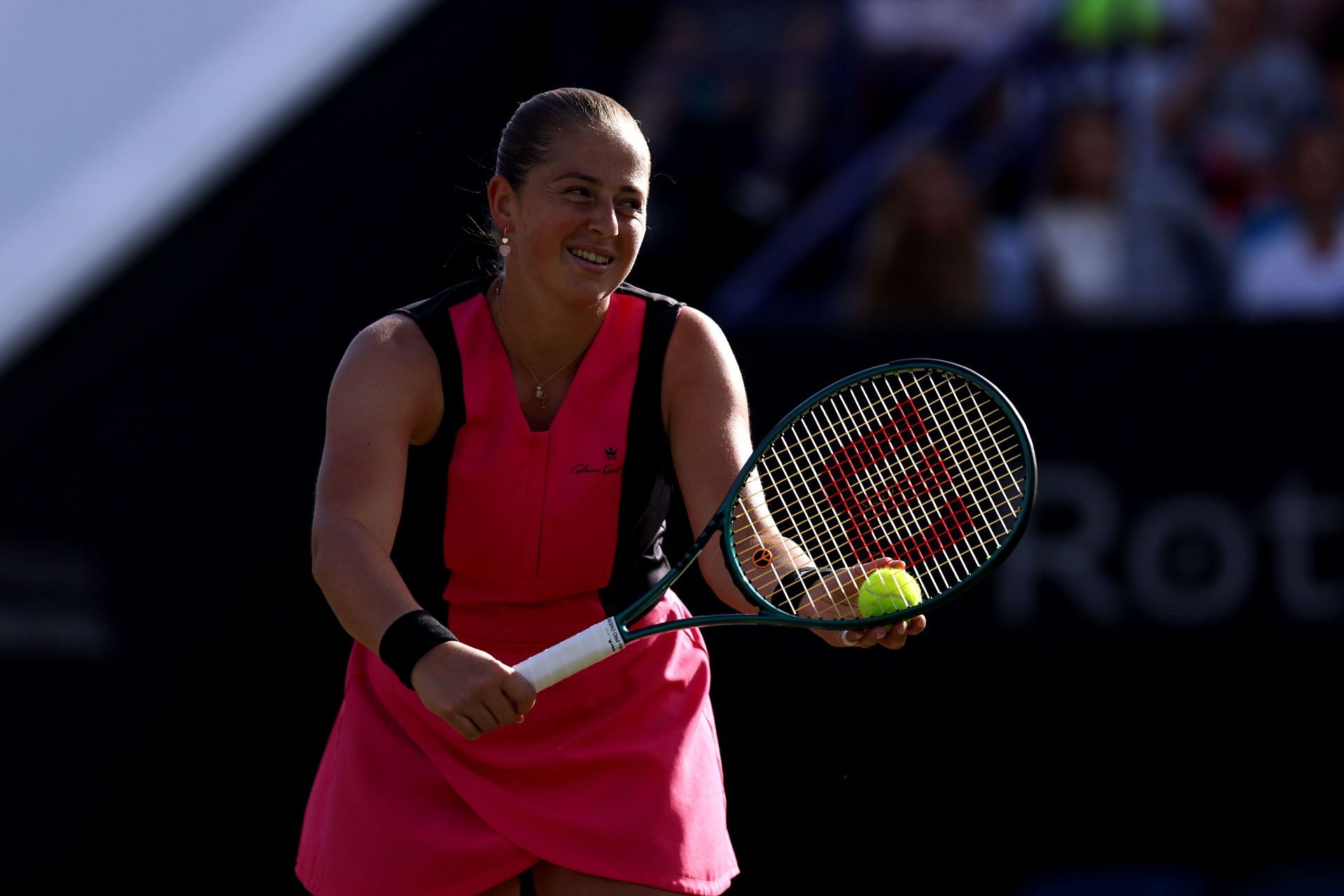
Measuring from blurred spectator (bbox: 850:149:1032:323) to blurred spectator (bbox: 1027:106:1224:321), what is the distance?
0.55 feet

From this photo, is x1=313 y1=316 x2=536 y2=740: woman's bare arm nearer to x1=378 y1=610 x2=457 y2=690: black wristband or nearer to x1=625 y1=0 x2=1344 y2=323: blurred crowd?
x1=378 y1=610 x2=457 y2=690: black wristband

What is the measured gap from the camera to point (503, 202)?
276 cm

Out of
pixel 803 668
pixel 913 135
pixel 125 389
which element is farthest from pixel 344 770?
pixel 913 135

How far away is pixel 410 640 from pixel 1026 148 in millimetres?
3537

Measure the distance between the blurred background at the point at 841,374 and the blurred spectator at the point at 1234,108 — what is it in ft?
0.04

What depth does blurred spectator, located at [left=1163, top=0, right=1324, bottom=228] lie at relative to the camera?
5312 mm

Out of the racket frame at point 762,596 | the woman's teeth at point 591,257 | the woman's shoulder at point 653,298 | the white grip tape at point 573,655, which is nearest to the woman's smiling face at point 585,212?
the woman's teeth at point 591,257

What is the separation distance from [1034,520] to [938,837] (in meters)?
0.94

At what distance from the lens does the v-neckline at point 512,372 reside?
8.80 feet

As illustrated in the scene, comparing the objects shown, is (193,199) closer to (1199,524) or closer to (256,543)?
(256,543)

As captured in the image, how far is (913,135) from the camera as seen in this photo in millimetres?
5297

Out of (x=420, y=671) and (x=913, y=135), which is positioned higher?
(x=913, y=135)

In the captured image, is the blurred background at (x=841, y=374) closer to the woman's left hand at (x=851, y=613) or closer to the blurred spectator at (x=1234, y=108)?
the blurred spectator at (x=1234, y=108)

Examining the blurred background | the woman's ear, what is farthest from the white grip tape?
the blurred background
